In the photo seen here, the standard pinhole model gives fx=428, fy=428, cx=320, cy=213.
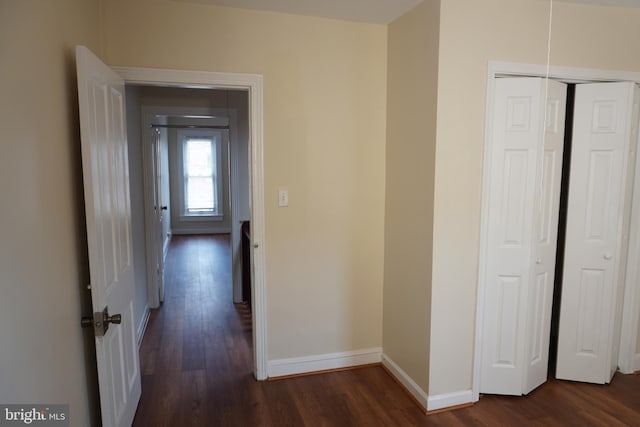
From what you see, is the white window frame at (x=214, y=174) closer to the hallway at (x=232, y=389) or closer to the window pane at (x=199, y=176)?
the window pane at (x=199, y=176)

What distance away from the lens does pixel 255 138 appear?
2.87m

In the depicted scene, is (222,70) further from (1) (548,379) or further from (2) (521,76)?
(1) (548,379)

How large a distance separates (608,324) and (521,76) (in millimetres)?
1801

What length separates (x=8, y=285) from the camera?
121cm

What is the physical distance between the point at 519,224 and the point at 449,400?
1193 mm

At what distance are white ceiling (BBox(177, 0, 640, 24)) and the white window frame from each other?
266 inches

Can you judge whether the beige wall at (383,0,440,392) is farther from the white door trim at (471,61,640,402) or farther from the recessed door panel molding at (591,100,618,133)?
the recessed door panel molding at (591,100,618,133)

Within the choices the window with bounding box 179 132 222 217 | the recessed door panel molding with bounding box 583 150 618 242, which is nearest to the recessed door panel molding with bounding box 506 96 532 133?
the recessed door panel molding with bounding box 583 150 618 242

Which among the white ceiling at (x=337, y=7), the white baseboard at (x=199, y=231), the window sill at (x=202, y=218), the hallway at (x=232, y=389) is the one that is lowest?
the hallway at (x=232, y=389)

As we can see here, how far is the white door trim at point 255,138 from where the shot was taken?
2658mm

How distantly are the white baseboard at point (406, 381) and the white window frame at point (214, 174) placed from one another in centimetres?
701

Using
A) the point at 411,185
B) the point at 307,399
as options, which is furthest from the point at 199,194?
the point at 411,185

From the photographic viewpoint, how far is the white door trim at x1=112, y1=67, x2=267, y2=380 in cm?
266

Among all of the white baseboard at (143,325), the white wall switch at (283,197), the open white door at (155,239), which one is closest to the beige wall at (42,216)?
the white wall switch at (283,197)
